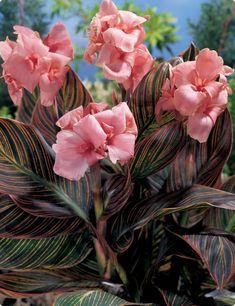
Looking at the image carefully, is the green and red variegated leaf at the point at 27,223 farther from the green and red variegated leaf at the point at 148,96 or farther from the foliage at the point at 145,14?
the foliage at the point at 145,14

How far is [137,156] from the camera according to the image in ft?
2.80

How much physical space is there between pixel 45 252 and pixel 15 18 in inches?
92.7

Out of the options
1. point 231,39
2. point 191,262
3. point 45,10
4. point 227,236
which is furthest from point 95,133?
point 231,39

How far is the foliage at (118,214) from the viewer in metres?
0.82

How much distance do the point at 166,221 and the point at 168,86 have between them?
0.24 metres

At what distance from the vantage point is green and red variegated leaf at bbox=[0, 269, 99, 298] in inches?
34.5

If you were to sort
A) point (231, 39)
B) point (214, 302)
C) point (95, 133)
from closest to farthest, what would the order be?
point (95, 133), point (214, 302), point (231, 39)

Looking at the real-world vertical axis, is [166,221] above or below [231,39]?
above

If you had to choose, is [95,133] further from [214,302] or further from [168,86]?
[214,302]

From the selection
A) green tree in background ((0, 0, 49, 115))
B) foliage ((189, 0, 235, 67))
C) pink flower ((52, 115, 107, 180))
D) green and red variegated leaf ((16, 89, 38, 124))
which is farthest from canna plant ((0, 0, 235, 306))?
foliage ((189, 0, 235, 67))

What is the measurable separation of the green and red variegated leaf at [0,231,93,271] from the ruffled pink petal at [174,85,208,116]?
25 cm

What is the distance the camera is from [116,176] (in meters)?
0.85

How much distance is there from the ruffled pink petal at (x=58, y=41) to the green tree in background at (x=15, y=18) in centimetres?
165

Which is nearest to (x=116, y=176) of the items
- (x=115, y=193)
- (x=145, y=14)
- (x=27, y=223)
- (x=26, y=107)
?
(x=115, y=193)
